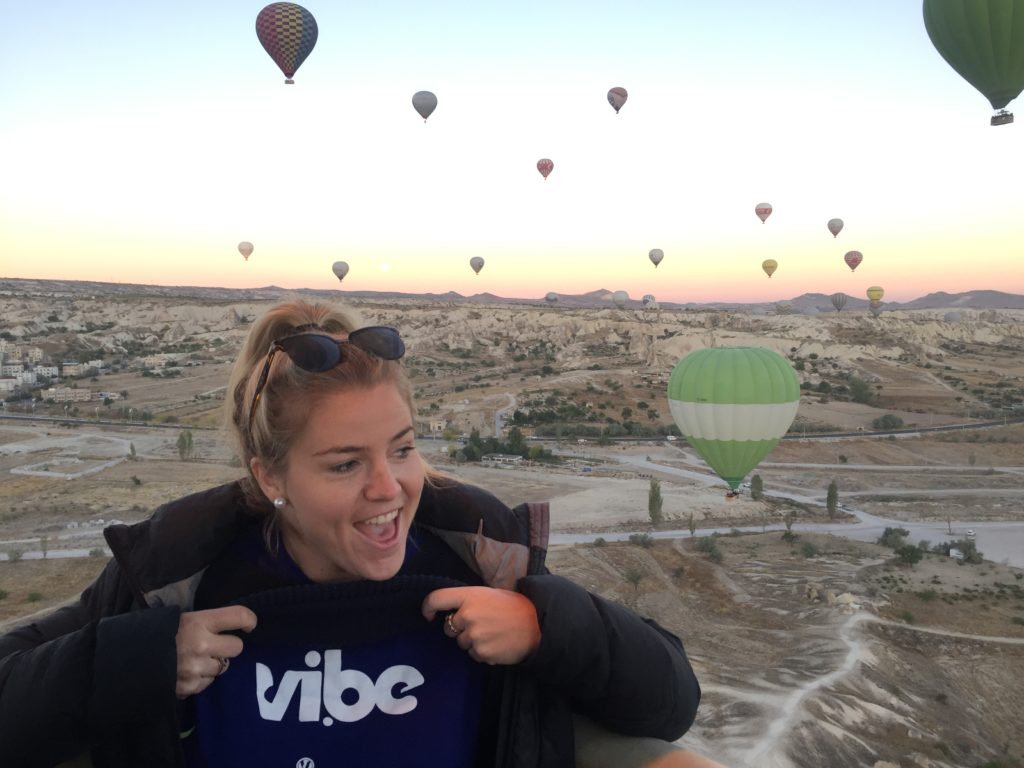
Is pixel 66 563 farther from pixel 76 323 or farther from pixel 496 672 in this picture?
pixel 76 323

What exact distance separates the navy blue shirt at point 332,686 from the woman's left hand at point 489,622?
4cm

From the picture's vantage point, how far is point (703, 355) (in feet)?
53.5

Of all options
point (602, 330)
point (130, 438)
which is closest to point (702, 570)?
point (130, 438)

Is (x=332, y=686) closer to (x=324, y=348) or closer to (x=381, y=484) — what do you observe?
(x=381, y=484)

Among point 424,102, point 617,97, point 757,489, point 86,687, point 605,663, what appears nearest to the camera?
point 86,687

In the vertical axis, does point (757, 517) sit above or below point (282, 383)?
below

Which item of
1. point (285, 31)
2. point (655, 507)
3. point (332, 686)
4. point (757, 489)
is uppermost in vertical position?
point (285, 31)

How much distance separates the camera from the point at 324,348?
130 cm

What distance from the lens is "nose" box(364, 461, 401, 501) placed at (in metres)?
1.27

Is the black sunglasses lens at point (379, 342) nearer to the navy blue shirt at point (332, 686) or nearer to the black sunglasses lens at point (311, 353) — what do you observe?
the black sunglasses lens at point (311, 353)

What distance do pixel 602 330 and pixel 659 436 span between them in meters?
32.1

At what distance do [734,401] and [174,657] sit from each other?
15254 millimetres

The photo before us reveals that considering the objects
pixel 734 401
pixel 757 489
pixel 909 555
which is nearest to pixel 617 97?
pixel 757 489

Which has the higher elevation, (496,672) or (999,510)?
(496,672)
